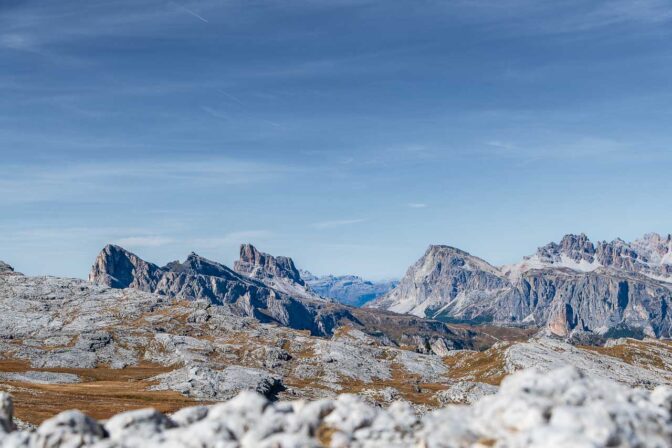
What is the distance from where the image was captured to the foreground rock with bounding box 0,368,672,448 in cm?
3111

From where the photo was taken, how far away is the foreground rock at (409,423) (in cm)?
3111

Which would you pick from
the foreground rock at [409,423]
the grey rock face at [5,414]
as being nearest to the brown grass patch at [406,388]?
the foreground rock at [409,423]

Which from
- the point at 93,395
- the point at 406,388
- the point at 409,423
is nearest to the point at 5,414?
the point at 409,423

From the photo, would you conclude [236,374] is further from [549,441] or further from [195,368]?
[549,441]

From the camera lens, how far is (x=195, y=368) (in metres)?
154

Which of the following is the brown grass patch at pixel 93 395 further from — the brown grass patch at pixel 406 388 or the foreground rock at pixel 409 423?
the brown grass patch at pixel 406 388

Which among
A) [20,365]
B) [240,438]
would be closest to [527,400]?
[240,438]

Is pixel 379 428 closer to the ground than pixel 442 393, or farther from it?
farther from it

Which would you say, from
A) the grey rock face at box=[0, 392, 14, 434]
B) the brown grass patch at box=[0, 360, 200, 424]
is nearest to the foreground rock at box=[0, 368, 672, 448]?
the grey rock face at box=[0, 392, 14, 434]

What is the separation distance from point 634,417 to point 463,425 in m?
8.99

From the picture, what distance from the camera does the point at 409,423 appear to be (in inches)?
1441

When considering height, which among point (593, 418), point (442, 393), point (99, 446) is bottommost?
point (442, 393)

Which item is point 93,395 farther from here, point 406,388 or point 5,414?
point 406,388

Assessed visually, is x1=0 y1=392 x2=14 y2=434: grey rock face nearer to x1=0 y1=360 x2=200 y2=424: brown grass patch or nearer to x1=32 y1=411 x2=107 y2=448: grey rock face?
x1=32 y1=411 x2=107 y2=448: grey rock face
